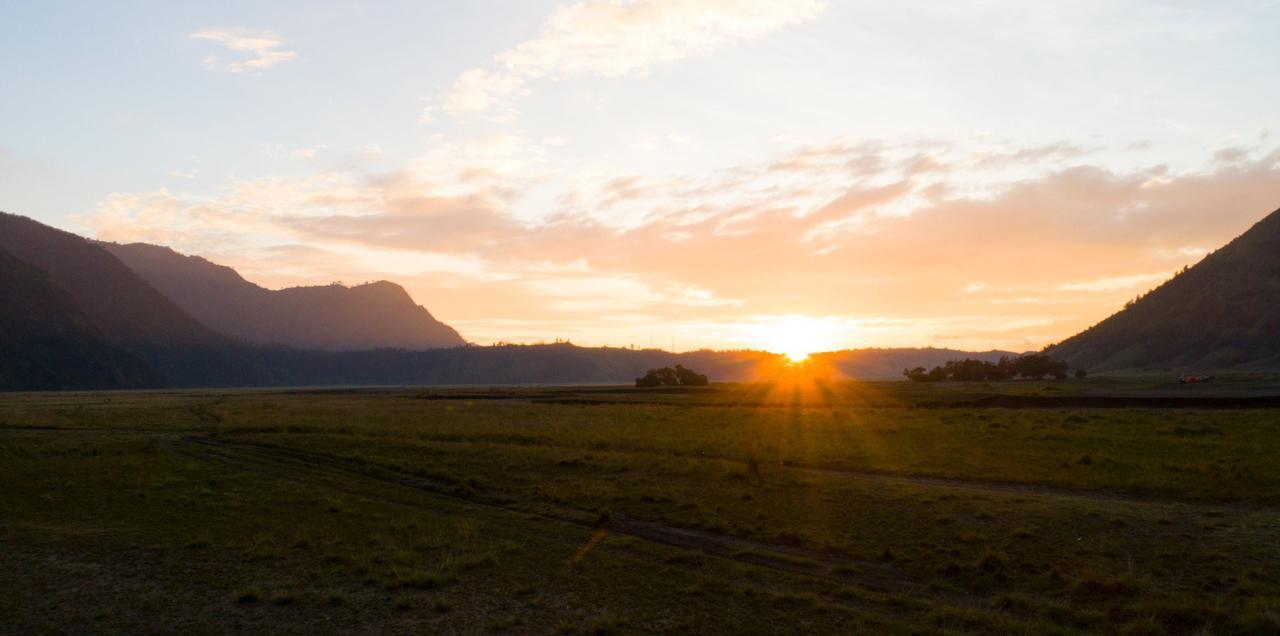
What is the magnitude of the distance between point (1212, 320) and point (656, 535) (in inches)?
7399

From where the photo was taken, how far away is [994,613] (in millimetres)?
13234

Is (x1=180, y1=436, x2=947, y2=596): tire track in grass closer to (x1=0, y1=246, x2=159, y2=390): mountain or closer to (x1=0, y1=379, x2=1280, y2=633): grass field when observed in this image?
(x1=0, y1=379, x2=1280, y2=633): grass field

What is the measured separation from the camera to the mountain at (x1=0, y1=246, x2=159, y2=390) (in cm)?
17150

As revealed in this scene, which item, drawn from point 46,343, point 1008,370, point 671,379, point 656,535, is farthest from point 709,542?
point 46,343

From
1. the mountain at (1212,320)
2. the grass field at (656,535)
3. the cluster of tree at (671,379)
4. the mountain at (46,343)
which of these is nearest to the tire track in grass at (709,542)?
the grass field at (656,535)

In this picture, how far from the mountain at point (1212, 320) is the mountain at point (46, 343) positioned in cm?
21737

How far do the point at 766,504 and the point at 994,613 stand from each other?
9.85 m

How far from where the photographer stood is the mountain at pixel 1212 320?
15488cm

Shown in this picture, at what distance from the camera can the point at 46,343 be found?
17975cm

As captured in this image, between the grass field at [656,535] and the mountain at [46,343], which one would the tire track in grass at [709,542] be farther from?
the mountain at [46,343]

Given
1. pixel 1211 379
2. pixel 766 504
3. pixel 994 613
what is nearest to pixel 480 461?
pixel 766 504

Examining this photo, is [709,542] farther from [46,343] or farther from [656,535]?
[46,343]

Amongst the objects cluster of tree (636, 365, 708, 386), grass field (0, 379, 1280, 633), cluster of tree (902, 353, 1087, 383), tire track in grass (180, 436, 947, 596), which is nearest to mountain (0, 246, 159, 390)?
cluster of tree (636, 365, 708, 386)

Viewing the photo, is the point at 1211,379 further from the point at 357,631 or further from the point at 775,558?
the point at 357,631
